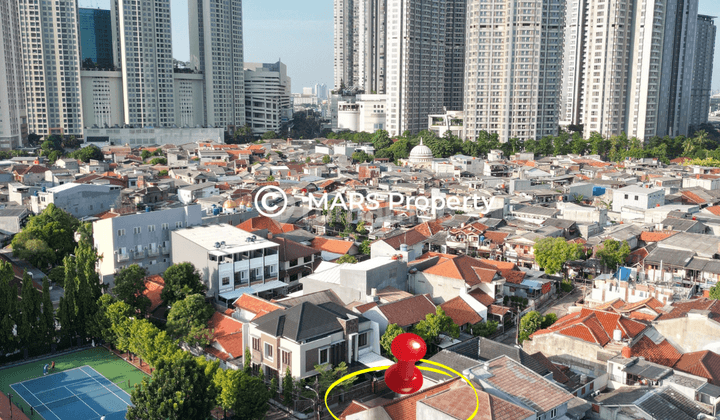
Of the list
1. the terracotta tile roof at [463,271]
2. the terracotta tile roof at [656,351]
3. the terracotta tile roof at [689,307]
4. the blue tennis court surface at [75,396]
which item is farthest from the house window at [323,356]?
the terracotta tile roof at [689,307]

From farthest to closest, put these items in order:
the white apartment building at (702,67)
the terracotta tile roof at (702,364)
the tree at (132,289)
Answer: the white apartment building at (702,67) → the tree at (132,289) → the terracotta tile roof at (702,364)

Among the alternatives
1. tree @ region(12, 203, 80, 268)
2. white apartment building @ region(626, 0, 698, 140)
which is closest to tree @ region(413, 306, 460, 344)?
tree @ region(12, 203, 80, 268)

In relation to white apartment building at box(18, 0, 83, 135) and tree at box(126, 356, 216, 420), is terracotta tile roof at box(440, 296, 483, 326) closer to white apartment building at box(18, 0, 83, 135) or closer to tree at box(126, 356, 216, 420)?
tree at box(126, 356, 216, 420)

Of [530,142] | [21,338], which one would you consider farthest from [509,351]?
[530,142]

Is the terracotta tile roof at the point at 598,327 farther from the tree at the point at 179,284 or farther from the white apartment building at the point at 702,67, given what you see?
the white apartment building at the point at 702,67

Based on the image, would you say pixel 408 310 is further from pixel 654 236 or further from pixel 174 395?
pixel 654 236

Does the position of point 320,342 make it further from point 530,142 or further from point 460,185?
point 530,142

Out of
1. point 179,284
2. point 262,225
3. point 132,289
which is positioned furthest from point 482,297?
point 262,225
